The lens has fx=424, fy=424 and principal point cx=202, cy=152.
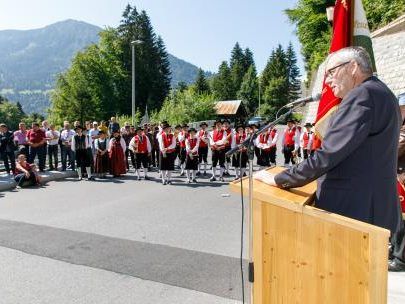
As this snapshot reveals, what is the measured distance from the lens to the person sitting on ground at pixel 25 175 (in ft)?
43.0

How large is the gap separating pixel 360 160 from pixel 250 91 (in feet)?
295

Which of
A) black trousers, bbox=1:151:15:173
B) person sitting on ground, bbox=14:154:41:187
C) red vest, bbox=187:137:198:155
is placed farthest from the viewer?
black trousers, bbox=1:151:15:173

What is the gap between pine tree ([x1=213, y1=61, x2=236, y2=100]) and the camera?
94.4 m

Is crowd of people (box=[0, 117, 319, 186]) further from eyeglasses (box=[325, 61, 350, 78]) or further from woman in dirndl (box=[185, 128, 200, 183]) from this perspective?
eyeglasses (box=[325, 61, 350, 78])

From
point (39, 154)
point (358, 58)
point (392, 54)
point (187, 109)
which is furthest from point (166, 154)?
point (187, 109)

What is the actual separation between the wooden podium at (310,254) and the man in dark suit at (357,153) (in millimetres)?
179

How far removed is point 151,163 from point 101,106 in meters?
48.7

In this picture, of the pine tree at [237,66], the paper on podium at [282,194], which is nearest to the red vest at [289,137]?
the paper on podium at [282,194]

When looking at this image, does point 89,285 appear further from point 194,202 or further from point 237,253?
point 194,202

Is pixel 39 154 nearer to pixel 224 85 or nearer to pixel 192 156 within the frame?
pixel 192 156

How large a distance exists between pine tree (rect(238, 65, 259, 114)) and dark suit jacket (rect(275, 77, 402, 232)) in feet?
289

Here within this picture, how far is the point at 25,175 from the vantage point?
13.1m

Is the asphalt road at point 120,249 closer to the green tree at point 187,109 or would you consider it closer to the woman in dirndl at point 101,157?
the woman in dirndl at point 101,157

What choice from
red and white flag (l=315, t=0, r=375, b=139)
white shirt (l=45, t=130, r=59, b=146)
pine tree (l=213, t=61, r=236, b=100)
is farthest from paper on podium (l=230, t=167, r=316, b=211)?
pine tree (l=213, t=61, r=236, b=100)
